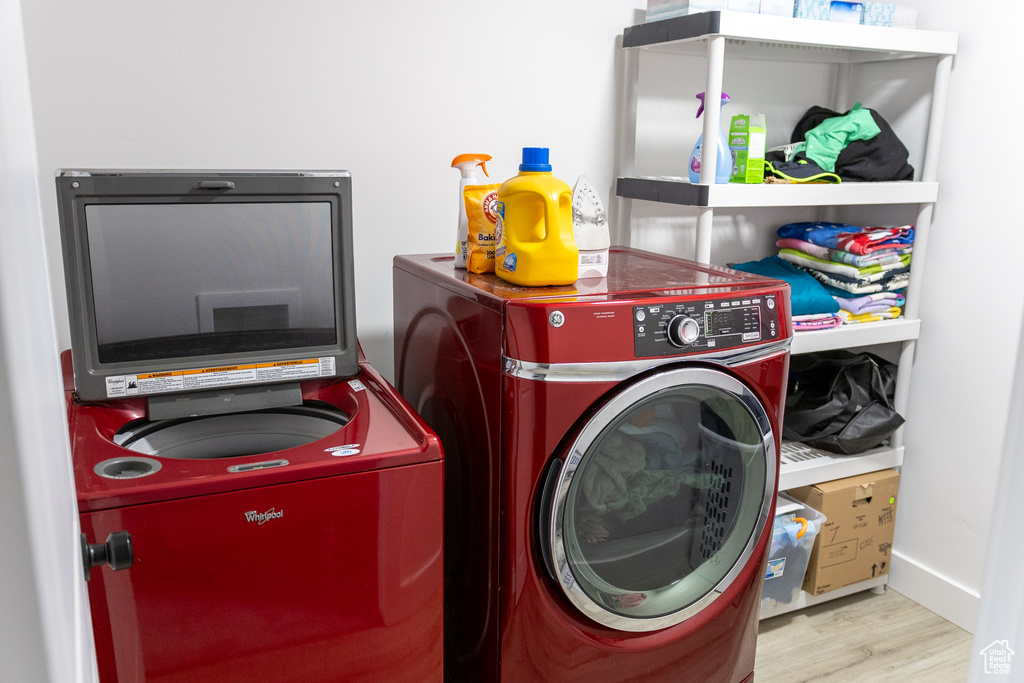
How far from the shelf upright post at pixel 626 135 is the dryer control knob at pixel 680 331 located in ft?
3.24

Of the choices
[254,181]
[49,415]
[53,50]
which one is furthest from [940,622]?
[53,50]

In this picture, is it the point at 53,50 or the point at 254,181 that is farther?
the point at 53,50

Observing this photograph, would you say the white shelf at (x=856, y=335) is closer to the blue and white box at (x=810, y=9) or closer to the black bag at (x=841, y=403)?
the black bag at (x=841, y=403)

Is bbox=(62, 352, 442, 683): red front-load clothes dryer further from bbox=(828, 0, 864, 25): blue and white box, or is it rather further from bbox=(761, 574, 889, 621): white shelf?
bbox=(828, 0, 864, 25): blue and white box

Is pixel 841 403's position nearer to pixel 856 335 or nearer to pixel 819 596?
pixel 856 335

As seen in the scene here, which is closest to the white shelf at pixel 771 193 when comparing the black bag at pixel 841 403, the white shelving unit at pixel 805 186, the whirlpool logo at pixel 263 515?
the white shelving unit at pixel 805 186

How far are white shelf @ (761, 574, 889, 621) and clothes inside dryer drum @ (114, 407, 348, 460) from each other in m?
1.56

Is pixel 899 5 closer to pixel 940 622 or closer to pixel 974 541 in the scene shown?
pixel 974 541

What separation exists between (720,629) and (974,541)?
1.22 m

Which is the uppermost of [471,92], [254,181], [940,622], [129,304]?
[471,92]

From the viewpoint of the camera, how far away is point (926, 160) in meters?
2.46

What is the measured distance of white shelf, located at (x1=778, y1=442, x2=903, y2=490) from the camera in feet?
7.78

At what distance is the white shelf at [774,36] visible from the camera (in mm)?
2020

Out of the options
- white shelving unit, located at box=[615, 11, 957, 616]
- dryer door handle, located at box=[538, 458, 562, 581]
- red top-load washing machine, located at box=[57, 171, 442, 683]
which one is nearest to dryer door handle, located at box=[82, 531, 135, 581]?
red top-load washing machine, located at box=[57, 171, 442, 683]
